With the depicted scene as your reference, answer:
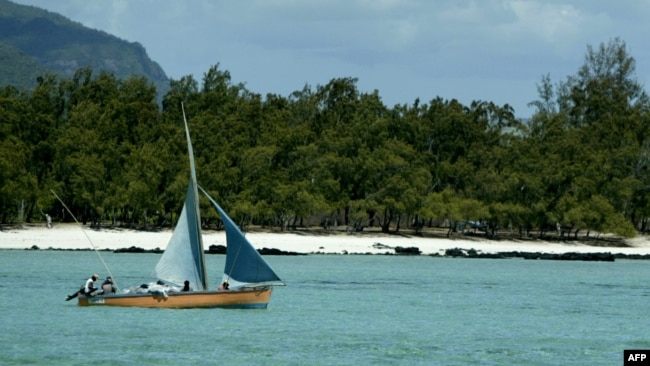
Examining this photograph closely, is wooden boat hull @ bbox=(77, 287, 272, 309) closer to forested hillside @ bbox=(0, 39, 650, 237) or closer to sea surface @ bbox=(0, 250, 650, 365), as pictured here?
sea surface @ bbox=(0, 250, 650, 365)

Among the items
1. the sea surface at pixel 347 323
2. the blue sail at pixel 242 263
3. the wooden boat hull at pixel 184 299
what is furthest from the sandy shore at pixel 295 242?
the blue sail at pixel 242 263

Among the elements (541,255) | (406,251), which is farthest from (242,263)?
(541,255)

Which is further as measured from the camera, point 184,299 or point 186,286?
point 184,299

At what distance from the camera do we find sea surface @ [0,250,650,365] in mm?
33688

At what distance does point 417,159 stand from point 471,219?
6.97 meters

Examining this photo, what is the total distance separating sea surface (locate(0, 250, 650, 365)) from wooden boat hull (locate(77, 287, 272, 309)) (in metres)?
0.48

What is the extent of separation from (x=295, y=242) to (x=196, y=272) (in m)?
47.1

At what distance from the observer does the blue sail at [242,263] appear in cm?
4128

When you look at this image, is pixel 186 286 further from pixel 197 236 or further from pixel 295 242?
pixel 295 242

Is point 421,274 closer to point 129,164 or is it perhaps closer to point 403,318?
point 403,318

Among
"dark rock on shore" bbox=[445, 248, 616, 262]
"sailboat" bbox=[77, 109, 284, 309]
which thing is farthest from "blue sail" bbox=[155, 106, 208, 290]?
"dark rock on shore" bbox=[445, 248, 616, 262]

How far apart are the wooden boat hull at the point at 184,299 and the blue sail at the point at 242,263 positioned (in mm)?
452

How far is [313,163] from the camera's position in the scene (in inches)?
3792
